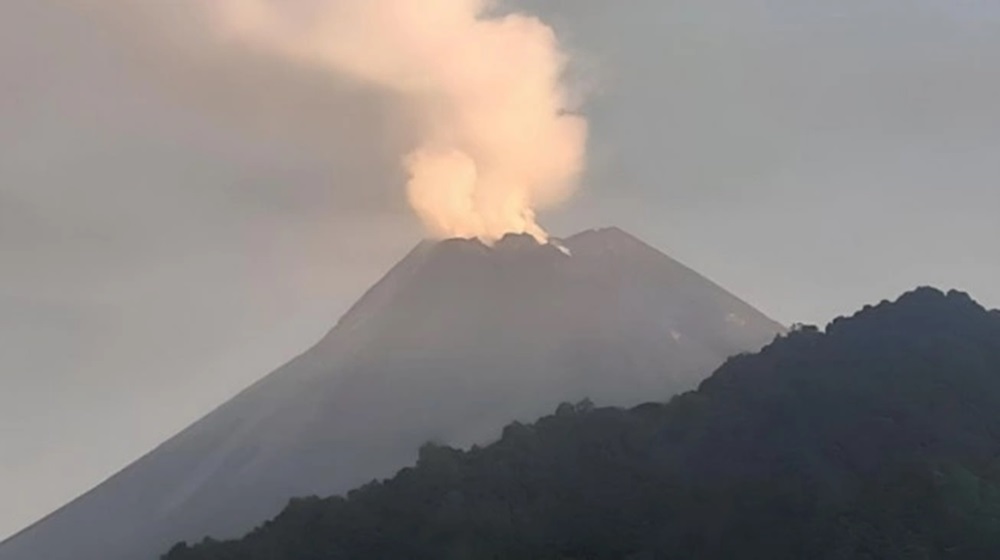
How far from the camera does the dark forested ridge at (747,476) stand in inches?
2640

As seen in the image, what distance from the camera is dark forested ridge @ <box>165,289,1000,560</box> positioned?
6706cm

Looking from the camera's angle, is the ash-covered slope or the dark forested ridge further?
the ash-covered slope

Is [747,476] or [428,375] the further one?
[428,375]

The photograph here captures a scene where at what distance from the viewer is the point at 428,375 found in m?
133

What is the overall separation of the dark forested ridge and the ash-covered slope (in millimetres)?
31701

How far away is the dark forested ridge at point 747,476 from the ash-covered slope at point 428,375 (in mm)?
31701

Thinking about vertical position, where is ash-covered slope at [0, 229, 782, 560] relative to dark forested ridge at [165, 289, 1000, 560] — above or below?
above

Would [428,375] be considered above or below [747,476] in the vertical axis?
above

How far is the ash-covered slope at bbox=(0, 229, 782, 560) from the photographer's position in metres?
119

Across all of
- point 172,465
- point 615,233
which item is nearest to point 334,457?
point 172,465

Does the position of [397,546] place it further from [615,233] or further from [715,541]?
[615,233]

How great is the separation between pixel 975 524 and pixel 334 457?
66.1 meters

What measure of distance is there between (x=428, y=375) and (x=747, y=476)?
62.4 meters

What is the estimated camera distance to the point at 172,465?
440 feet
